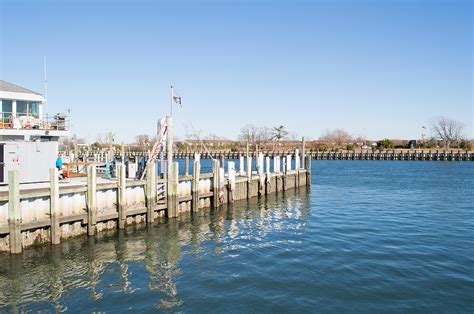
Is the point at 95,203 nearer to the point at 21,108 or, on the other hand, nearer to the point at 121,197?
the point at 121,197

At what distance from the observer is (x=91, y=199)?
1614cm

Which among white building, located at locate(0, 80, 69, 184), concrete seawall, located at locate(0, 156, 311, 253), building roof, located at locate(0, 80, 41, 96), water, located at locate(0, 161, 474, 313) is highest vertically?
building roof, located at locate(0, 80, 41, 96)

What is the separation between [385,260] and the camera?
14562mm

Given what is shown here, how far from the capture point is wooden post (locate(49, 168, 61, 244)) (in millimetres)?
14719

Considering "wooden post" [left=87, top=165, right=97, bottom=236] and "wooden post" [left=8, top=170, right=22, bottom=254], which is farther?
"wooden post" [left=87, top=165, right=97, bottom=236]

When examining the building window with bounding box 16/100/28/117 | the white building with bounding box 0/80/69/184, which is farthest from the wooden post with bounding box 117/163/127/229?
the building window with bounding box 16/100/28/117

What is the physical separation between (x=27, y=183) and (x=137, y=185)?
5.85 m

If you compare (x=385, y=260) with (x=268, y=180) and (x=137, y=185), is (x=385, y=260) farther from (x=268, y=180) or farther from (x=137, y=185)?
(x=268, y=180)

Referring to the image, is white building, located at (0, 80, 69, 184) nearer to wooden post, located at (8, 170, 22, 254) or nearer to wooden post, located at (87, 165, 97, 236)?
wooden post, located at (87, 165, 97, 236)

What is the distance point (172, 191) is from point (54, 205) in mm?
6663

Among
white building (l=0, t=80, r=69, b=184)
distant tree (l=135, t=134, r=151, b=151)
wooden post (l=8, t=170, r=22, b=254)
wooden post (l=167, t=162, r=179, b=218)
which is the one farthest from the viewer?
distant tree (l=135, t=134, r=151, b=151)

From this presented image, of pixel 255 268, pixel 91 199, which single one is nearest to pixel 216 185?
pixel 91 199

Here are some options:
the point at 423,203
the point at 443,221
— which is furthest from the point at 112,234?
the point at 423,203

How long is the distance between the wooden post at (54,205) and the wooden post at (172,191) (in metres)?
6.29
